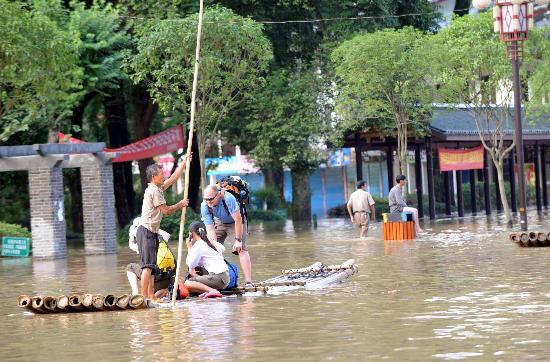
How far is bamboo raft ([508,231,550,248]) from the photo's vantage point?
26.9 metres

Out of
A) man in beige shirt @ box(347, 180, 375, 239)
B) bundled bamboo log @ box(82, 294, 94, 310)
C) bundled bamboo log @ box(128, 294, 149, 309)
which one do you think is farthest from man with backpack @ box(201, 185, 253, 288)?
man in beige shirt @ box(347, 180, 375, 239)

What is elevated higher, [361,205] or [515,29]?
[515,29]

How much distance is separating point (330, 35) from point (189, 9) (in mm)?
5693

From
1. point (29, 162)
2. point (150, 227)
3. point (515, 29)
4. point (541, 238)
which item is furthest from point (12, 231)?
point (150, 227)

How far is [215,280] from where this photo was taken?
18125mm

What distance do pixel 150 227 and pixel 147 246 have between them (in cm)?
27

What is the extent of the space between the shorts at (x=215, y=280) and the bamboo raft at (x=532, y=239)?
35.0 feet

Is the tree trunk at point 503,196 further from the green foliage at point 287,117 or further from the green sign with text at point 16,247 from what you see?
the green sign with text at point 16,247

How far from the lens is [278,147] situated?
4722 cm

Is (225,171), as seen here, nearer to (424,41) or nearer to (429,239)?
(424,41)

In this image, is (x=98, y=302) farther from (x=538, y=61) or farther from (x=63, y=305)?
(x=538, y=61)

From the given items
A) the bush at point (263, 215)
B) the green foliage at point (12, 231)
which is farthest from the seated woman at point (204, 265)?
the bush at point (263, 215)

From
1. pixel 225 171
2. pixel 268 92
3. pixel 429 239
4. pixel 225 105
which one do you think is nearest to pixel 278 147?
pixel 268 92

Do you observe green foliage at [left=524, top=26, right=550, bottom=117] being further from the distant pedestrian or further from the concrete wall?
the concrete wall
